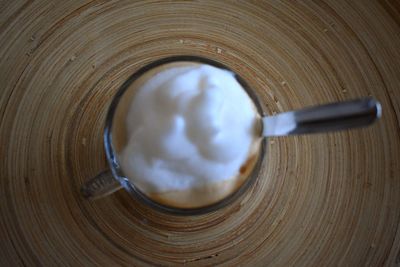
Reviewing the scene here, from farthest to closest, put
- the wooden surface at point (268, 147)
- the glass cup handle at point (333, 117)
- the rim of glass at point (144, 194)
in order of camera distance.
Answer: the wooden surface at point (268, 147) < the rim of glass at point (144, 194) < the glass cup handle at point (333, 117)

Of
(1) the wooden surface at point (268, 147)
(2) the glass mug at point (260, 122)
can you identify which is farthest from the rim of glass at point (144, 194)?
(1) the wooden surface at point (268, 147)

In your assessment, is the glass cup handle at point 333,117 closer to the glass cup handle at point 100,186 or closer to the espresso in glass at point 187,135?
the espresso in glass at point 187,135

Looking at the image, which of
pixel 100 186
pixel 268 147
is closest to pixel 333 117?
pixel 268 147

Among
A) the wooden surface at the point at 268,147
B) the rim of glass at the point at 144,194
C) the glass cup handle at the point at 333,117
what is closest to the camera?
the glass cup handle at the point at 333,117

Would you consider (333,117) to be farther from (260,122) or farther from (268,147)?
(268,147)

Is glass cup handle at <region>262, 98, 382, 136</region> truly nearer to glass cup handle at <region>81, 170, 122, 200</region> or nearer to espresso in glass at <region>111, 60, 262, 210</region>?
espresso in glass at <region>111, 60, 262, 210</region>

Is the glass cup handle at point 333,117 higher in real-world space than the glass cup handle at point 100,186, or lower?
lower

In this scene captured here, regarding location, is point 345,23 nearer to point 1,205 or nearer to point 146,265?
point 146,265
